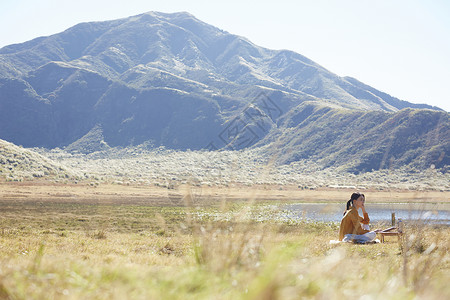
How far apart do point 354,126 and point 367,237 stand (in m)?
129

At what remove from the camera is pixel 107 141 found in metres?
174

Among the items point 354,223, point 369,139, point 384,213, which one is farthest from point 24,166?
point 369,139

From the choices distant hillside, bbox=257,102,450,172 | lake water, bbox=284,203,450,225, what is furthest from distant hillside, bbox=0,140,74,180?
distant hillside, bbox=257,102,450,172

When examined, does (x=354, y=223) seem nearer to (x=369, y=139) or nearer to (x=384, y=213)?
(x=384, y=213)

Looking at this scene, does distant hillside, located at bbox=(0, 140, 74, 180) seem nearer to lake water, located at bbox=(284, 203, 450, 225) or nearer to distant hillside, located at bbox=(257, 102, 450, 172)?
lake water, located at bbox=(284, 203, 450, 225)

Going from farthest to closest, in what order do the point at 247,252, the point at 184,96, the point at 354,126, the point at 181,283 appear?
the point at 184,96 → the point at 354,126 → the point at 247,252 → the point at 181,283

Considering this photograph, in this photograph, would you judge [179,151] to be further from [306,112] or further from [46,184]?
[46,184]

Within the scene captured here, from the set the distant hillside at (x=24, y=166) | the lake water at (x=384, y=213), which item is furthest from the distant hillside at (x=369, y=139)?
the lake water at (x=384, y=213)

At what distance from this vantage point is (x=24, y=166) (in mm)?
63281

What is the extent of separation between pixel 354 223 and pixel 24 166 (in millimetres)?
64636

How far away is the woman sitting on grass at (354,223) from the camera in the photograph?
9.52 meters

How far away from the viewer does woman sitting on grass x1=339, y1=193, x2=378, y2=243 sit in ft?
31.2

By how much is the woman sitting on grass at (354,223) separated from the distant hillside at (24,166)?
2216 inches

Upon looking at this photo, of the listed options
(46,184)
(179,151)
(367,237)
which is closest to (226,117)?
(179,151)
